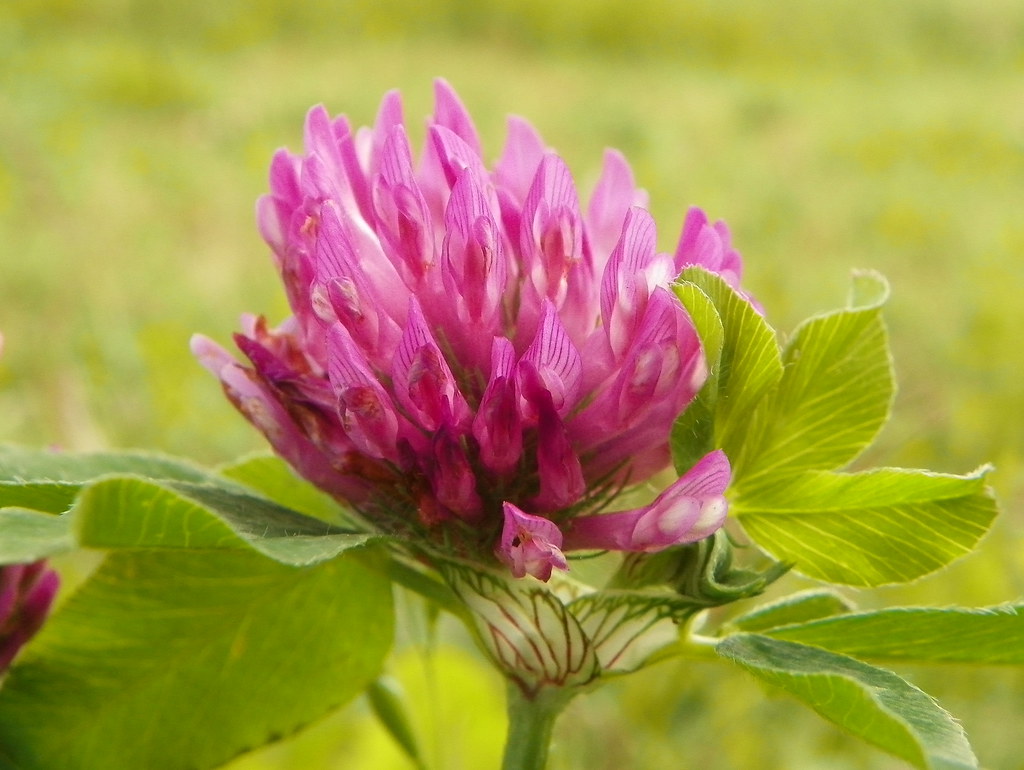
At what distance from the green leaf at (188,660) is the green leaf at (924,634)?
24cm

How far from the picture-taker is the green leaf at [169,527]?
1.34 feet

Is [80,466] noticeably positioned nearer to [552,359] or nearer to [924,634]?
[552,359]

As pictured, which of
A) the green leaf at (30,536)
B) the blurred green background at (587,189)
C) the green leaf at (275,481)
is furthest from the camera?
the blurred green background at (587,189)

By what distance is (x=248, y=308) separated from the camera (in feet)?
8.45

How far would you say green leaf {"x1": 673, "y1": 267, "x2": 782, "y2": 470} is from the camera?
0.50 metres

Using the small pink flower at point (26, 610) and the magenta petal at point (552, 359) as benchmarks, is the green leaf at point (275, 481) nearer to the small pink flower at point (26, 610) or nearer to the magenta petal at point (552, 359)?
the small pink flower at point (26, 610)

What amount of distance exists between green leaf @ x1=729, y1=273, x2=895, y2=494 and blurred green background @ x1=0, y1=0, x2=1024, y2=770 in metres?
0.30

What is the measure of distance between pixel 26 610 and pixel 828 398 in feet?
1.61

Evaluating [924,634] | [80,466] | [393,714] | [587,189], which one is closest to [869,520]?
[924,634]

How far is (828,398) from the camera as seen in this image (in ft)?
1.97

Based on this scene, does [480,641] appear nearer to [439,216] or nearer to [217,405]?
[439,216]

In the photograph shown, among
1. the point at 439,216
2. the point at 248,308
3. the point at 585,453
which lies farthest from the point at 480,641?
the point at 248,308

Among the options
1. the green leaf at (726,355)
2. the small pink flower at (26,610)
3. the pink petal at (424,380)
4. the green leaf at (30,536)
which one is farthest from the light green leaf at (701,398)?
the small pink flower at (26,610)

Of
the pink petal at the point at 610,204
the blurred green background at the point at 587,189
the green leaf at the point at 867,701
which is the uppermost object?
the pink petal at the point at 610,204
